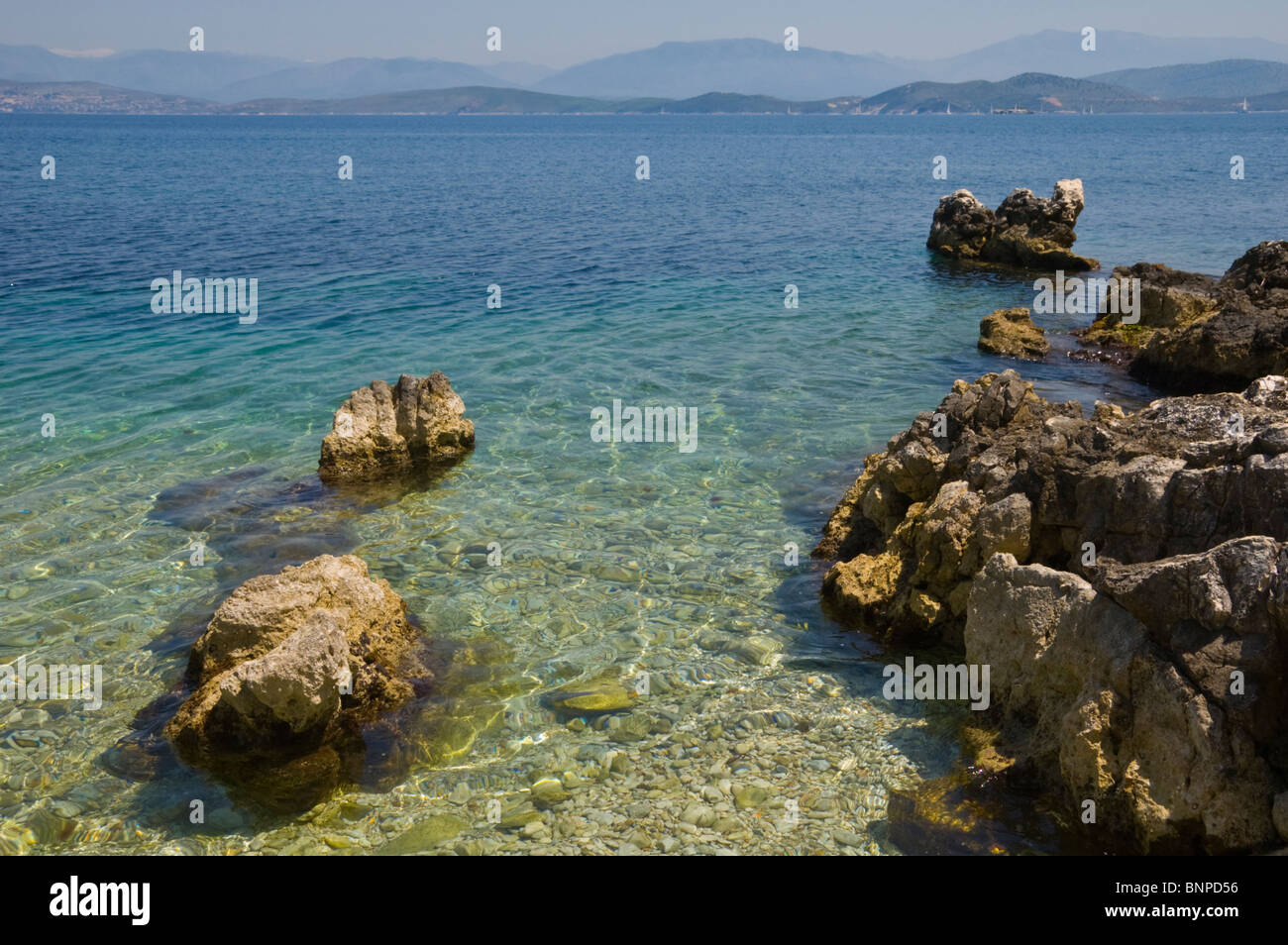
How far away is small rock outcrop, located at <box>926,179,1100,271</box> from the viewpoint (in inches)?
1571

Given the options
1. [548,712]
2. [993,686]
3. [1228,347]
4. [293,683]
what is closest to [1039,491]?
[993,686]

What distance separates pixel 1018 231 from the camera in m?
41.2

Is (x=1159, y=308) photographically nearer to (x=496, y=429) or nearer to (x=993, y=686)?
(x=496, y=429)

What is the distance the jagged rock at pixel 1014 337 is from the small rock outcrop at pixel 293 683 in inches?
776

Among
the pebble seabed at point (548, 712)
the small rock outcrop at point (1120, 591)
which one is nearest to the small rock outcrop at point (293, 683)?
the pebble seabed at point (548, 712)

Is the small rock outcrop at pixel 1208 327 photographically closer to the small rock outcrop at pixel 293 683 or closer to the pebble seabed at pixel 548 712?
the pebble seabed at pixel 548 712

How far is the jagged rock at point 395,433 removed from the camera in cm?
1783

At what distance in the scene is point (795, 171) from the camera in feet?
313

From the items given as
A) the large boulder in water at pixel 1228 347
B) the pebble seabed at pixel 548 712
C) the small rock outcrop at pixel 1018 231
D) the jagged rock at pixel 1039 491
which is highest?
the small rock outcrop at pixel 1018 231

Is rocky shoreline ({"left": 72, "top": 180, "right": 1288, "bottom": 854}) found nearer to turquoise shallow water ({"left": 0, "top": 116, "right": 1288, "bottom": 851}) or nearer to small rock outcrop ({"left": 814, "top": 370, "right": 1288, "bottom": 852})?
small rock outcrop ({"left": 814, "top": 370, "right": 1288, "bottom": 852})

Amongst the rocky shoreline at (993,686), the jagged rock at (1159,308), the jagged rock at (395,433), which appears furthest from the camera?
the jagged rock at (1159,308)

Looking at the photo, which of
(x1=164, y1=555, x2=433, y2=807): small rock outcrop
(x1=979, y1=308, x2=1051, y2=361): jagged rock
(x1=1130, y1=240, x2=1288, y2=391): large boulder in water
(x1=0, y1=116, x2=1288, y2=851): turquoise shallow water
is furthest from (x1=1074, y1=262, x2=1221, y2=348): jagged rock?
(x1=164, y1=555, x2=433, y2=807): small rock outcrop

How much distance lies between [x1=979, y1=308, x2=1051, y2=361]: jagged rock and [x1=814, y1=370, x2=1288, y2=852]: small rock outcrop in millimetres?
12935

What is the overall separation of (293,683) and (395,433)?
9336mm
